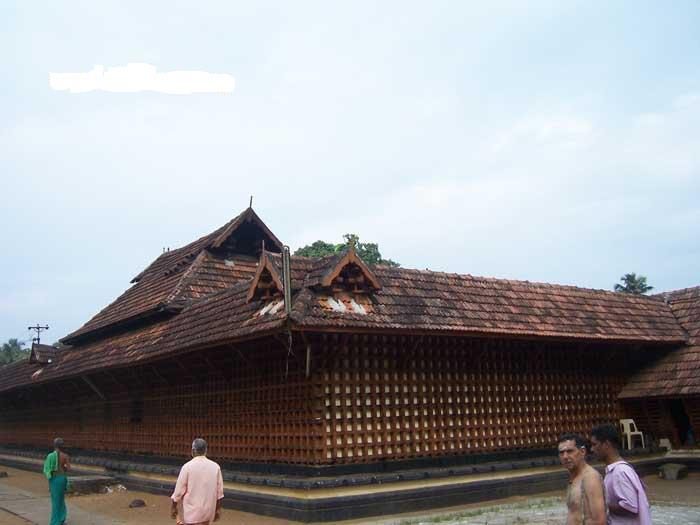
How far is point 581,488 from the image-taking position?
419cm

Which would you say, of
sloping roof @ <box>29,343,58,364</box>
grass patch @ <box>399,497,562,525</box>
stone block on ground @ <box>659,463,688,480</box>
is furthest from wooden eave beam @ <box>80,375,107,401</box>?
stone block on ground @ <box>659,463,688,480</box>

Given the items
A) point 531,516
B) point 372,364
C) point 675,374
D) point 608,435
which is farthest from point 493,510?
point 608,435

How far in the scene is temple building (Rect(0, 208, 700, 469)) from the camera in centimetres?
1048

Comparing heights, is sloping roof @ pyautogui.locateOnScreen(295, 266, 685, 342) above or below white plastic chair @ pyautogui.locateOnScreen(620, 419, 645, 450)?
above

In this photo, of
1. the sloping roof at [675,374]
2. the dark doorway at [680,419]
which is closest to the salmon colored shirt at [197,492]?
the sloping roof at [675,374]

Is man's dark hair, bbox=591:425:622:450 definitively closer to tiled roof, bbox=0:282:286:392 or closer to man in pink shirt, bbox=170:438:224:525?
man in pink shirt, bbox=170:438:224:525

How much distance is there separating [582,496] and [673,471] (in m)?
11.2

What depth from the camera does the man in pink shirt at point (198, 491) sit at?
21.6 feet

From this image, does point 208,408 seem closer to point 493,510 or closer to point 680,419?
point 493,510

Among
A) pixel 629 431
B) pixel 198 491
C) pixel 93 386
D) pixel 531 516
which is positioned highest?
pixel 93 386

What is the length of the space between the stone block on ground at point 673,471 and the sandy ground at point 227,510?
0.14 metres

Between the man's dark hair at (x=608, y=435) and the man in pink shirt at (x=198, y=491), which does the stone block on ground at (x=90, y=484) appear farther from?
the man's dark hair at (x=608, y=435)

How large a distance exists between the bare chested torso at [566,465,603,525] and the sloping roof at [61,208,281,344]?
12.4 metres

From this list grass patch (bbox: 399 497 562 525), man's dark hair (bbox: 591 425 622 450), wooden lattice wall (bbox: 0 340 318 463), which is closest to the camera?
man's dark hair (bbox: 591 425 622 450)
